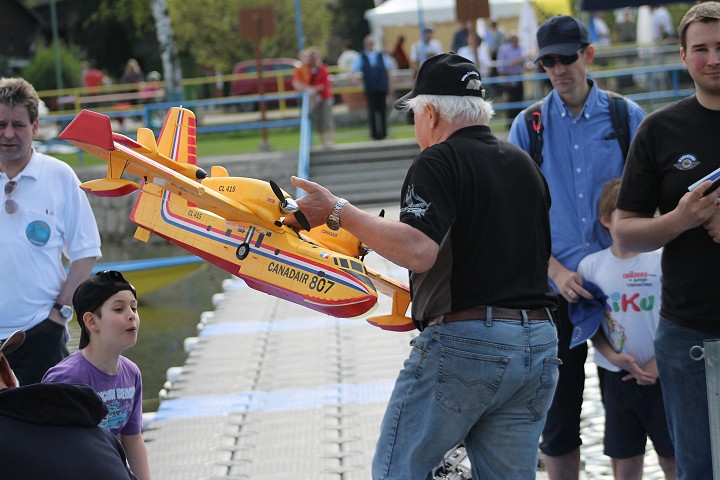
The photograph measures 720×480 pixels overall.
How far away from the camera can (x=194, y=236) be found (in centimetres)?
433

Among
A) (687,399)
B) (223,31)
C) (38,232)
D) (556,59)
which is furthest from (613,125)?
(223,31)

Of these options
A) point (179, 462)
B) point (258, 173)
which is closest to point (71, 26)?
point (258, 173)

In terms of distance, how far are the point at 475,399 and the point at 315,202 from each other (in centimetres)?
85

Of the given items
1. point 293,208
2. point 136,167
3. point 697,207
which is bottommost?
point 697,207

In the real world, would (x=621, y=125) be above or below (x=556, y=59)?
below

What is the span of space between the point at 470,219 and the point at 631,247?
860 millimetres

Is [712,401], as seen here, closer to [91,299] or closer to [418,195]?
[418,195]

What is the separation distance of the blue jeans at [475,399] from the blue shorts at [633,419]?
1375 millimetres

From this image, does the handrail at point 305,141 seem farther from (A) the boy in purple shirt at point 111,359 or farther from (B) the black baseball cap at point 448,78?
(B) the black baseball cap at point 448,78

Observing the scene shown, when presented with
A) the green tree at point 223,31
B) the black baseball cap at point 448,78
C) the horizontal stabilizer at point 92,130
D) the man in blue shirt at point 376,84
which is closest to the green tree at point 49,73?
the green tree at point 223,31

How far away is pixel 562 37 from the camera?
5.25 meters

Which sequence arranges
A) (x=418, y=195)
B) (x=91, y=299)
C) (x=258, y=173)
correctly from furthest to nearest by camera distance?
(x=258, y=173)
(x=91, y=299)
(x=418, y=195)

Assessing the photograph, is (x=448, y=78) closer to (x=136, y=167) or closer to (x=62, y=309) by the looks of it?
(x=136, y=167)

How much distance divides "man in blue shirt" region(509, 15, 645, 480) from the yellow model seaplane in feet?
3.91
